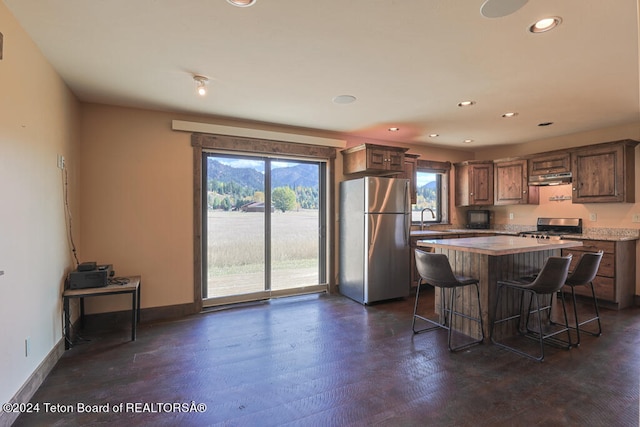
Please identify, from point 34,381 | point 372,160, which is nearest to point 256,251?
point 372,160

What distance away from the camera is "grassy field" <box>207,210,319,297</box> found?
4070 mm

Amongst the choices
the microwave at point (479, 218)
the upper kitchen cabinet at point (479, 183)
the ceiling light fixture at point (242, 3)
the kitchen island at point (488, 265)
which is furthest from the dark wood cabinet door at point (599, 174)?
the ceiling light fixture at point (242, 3)

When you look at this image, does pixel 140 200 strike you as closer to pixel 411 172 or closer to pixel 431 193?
pixel 411 172

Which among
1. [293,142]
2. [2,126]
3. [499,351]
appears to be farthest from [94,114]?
[499,351]

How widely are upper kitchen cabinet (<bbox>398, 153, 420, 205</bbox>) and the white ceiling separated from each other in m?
1.33

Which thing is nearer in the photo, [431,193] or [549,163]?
[549,163]

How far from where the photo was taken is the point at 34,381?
2.15 meters

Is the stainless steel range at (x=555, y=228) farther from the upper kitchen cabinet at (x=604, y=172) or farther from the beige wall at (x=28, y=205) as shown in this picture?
the beige wall at (x=28, y=205)

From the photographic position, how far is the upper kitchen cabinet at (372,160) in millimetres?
4363

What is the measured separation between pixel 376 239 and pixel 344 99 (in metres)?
1.87

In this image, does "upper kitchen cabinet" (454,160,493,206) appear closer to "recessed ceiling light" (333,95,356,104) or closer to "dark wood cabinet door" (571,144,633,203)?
"dark wood cabinet door" (571,144,633,203)

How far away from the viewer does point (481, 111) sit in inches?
144

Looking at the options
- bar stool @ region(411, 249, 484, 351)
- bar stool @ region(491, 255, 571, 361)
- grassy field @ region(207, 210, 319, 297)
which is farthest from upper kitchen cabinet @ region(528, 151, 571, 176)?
grassy field @ region(207, 210, 319, 297)

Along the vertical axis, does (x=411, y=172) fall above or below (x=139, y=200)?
above
